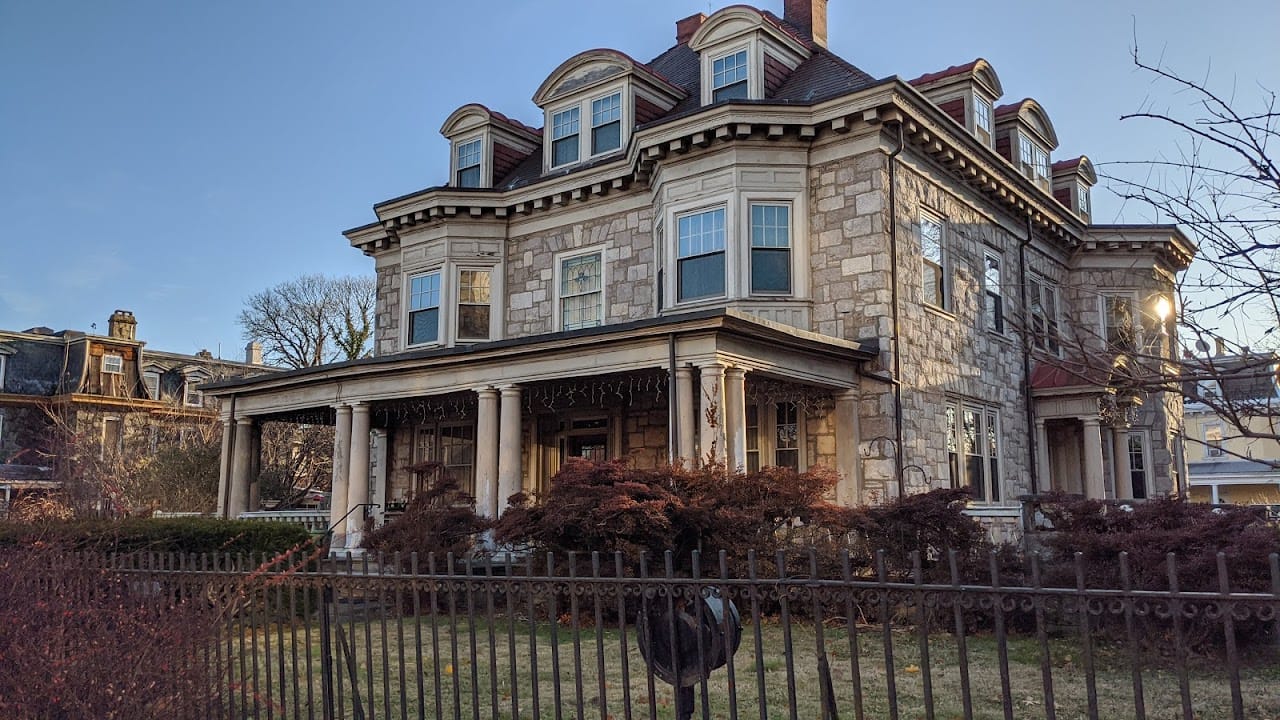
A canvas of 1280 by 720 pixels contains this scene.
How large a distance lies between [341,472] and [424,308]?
4328mm

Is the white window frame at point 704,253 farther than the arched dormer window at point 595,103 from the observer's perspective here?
No

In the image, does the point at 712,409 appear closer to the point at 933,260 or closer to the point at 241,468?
the point at 933,260

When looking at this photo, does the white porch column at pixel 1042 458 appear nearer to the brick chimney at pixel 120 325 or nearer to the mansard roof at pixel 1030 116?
the mansard roof at pixel 1030 116

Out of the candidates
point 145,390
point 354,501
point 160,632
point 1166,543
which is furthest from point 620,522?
point 145,390

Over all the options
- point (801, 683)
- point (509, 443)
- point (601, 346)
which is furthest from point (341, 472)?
point (801, 683)

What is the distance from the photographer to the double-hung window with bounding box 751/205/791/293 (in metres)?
15.7

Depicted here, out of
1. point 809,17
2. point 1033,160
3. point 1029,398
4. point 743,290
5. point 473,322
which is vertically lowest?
point 1029,398

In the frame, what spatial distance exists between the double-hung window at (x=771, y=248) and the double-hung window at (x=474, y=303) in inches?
240

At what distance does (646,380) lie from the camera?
15648mm

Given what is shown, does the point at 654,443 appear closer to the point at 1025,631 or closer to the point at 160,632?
the point at 1025,631

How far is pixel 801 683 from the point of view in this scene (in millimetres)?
7637

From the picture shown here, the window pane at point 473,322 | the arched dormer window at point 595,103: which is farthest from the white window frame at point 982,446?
the window pane at point 473,322

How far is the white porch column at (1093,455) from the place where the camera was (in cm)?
1794

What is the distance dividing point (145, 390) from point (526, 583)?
38.8 m
